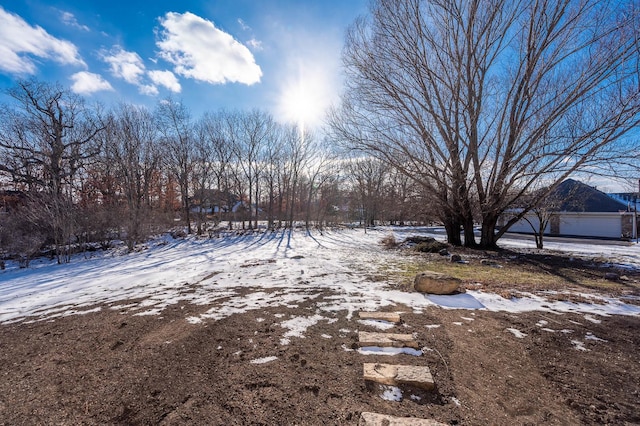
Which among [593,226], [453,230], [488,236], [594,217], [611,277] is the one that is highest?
[594,217]

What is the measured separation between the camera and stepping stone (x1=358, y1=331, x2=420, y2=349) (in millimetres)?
2578

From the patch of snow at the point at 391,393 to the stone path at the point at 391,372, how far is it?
40 mm

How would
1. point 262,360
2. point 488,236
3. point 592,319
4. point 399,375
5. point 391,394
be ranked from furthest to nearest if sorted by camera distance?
point 488,236, point 592,319, point 262,360, point 399,375, point 391,394

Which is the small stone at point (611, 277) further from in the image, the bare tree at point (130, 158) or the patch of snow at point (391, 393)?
the bare tree at point (130, 158)

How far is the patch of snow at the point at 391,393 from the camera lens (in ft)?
6.08

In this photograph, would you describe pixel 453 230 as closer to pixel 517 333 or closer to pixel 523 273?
pixel 523 273

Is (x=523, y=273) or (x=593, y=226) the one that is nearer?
(x=523, y=273)

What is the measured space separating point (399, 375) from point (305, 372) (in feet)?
2.49

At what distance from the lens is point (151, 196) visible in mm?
21594

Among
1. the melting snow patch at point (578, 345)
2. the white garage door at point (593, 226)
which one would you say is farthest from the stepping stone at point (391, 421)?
the white garage door at point (593, 226)

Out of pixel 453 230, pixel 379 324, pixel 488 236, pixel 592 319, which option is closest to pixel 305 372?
pixel 379 324

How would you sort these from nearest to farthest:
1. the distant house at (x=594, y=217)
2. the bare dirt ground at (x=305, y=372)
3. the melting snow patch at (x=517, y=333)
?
1. the bare dirt ground at (x=305, y=372)
2. the melting snow patch at (x=517, y=333)
3. the distant house at (x=594, y=217)

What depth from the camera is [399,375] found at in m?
2.07

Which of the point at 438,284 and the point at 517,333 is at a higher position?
the point at 438,284
